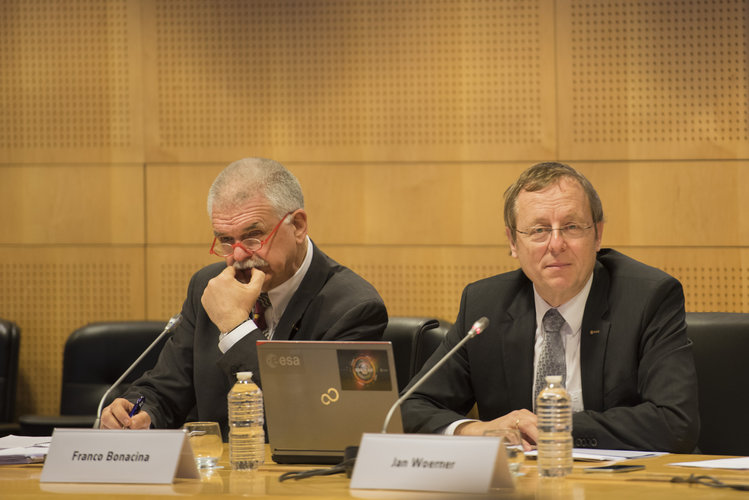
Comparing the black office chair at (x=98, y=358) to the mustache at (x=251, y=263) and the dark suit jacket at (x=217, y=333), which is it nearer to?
the dark suit jacket at (x=217, y=333)

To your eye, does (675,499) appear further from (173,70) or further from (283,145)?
(173,70)

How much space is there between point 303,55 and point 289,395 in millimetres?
2762

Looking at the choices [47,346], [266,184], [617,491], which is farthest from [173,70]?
[617,491]

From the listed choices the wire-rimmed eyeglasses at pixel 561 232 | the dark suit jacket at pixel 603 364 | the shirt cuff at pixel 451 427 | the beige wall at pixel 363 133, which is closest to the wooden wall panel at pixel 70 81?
the beige wall at pixel 363 133

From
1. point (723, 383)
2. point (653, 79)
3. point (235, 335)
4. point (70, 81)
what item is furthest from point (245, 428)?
point (70, 81)

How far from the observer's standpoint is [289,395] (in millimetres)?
2232

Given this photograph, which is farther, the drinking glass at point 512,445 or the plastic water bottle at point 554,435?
the plastic water bottle at point 554,435

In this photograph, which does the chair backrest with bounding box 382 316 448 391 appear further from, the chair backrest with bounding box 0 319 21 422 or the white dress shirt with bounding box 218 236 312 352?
the chair backrest with bounding box 0 319 21 422

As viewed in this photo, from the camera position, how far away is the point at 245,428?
7.42 feet

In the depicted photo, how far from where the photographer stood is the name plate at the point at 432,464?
5.91ft

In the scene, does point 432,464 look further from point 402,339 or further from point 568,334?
point 402,339

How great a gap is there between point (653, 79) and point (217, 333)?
7.88 feet

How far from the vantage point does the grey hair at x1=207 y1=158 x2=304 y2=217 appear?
3.01m

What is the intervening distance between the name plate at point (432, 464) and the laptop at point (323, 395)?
215 millimetres
